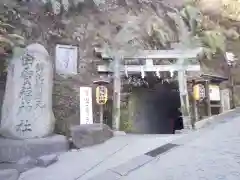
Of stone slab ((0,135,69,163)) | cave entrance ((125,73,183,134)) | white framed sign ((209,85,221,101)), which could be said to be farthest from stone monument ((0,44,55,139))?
white framed sign ((209,85,221,101))

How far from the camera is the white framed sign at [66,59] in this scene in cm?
902

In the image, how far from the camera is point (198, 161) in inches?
134

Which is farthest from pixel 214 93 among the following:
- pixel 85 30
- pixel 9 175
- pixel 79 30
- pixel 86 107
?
pixel 9 175

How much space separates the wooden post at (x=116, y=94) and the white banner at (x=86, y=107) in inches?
30.1

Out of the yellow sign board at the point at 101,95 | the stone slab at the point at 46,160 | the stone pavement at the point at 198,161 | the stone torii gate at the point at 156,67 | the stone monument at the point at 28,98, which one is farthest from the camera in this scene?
the stone torii gate at the point at 156,67

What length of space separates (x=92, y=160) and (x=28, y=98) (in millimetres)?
2462

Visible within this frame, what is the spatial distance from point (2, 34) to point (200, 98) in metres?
6.57

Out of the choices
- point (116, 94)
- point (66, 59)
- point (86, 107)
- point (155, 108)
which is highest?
point (66, 59)

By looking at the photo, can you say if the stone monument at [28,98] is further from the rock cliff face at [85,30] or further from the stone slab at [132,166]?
the stone slab at [132,166]

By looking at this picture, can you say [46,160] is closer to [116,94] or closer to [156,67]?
[116,94]

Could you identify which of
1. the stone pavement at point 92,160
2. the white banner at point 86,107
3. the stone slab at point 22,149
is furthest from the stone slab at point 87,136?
the white banner at point 86,107

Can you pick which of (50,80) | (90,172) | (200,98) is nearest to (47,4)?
(50,80)

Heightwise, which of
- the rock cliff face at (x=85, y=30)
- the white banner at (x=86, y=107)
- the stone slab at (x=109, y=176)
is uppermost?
the rock cliff face at (x=85, y=30)

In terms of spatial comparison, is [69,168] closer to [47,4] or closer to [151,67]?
[151,67]
